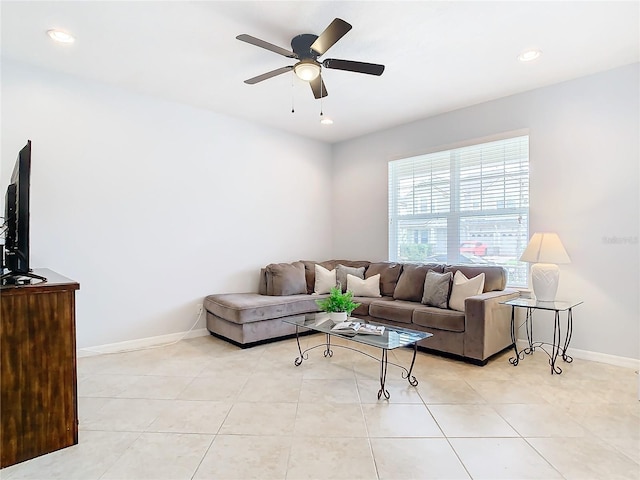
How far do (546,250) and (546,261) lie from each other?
0.34 ft

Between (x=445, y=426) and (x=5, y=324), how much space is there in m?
2.47

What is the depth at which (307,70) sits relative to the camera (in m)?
2.73

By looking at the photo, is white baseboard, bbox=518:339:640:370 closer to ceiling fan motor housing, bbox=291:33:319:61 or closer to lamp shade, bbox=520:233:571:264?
lamp shade, bbox=520:233:571:264

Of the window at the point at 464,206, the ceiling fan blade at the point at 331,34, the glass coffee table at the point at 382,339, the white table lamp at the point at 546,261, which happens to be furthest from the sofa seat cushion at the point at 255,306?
the ceiling fan blade at the point at 331,34

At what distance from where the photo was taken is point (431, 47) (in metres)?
2.89

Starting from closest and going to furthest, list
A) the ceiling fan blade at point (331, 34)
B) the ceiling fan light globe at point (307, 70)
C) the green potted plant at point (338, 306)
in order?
1. the ceiling fan blade at point (331, 34)
2. the ceiling fan light globe at point (307, 70)
3. the green potted plant at point (338, 306)

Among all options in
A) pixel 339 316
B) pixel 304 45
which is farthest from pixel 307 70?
pixel 339 316

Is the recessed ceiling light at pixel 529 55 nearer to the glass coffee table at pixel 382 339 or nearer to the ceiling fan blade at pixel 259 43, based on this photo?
the ceiling fan blade at pixel 259 43

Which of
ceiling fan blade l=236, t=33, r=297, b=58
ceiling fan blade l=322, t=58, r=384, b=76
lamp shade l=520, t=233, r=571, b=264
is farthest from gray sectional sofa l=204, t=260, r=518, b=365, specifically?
ceiling fan blade l=236, t=33, r=297, b=58

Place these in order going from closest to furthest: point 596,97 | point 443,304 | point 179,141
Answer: point 596,97, point 443,304, point 179,141

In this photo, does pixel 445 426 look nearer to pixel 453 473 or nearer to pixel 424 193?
pixel 453 473

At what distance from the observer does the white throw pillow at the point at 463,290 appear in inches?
136

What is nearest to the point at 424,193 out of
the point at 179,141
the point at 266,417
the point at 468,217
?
the point at 468,217

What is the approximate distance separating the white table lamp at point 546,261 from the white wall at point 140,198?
10.2ft
